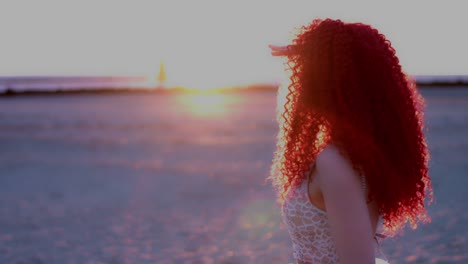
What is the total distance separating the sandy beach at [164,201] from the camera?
24.1 feet

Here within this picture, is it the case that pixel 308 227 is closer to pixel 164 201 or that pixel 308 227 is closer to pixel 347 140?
pixel 347 140

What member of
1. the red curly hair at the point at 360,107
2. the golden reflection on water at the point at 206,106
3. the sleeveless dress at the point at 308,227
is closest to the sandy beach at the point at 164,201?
the sleeveless dress at the point at 308,227

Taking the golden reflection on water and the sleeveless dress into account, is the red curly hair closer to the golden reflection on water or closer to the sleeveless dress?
the sleeveless dress

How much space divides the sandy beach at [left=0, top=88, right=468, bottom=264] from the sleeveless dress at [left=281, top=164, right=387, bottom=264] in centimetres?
467

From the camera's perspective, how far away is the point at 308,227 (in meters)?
2.18

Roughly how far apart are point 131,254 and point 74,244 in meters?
0.93

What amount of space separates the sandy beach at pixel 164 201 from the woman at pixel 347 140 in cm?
476

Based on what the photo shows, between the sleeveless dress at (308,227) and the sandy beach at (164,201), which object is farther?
the sandy beach at (164,201)

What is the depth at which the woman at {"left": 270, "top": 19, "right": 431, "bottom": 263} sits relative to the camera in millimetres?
1930

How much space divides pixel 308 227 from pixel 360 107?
45 cm

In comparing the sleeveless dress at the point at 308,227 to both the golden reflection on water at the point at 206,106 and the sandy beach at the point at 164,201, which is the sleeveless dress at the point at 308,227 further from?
the golden reflection on water at the point at 206,106

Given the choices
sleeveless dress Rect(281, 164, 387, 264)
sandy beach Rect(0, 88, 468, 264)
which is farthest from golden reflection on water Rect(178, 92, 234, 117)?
sleeveless dress Rect(281, 164, 387, 264)

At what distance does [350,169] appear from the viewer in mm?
1945

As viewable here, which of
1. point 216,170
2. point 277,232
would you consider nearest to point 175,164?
point 216,170
